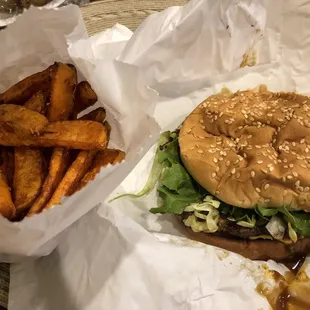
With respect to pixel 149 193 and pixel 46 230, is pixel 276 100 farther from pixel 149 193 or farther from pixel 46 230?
pixel 46 230

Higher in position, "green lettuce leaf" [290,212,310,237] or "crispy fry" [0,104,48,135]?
"crispy fry" [0,104,48,135]

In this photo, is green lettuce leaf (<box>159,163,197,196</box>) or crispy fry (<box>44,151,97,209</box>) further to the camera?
green lettuce leaf (<box>159,163,197,196</box>)

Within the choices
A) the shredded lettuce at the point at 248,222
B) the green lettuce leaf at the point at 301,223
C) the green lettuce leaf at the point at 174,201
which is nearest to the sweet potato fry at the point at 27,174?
the green lettuce leaf at the point at 174,201

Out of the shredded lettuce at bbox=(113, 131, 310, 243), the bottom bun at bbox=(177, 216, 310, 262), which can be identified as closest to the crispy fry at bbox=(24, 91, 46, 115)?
the shredded lettuce at bbox=(113, 131, 310, 243)

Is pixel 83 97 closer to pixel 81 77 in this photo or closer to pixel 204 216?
pixel 81 77

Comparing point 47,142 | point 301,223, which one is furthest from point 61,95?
point 301,223

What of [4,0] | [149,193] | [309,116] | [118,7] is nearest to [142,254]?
[149,193]

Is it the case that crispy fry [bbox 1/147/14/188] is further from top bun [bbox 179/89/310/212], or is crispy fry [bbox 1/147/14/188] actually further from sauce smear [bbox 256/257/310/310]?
sauce smear [bbox 256/257/310/310]
